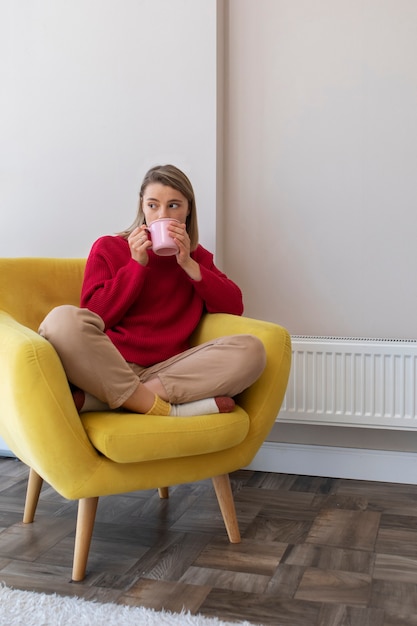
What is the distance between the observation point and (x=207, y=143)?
2385 mm

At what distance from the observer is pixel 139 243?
191 centimetres

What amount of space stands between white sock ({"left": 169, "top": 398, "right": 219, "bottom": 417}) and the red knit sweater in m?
0.28

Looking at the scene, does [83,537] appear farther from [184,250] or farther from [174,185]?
[174,185]

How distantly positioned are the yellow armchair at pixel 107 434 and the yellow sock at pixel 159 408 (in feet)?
0.17

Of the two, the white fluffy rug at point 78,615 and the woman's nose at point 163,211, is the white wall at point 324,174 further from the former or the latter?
the white fluffy rug at point 78,615

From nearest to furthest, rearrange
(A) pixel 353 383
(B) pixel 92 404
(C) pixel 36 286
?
1. (B) pixel 92 404
2. (C) pixel 36 286
3. (A) pixel 353 383

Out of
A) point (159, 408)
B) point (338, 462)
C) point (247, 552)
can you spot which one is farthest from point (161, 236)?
point (338, 462)

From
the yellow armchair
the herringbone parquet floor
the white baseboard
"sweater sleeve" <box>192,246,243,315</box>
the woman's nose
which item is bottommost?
the white baseboard

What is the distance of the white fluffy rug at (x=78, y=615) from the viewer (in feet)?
4.60

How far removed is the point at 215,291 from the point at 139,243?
0.91 feet

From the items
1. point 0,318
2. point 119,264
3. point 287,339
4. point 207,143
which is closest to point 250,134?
point 207,143

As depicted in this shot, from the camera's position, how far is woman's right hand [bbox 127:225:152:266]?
190cm

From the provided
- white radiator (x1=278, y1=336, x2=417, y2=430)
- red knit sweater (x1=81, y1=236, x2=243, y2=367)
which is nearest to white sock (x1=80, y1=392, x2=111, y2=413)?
red knit sweater (x1=81, y1=236, x2=243, y2=367)

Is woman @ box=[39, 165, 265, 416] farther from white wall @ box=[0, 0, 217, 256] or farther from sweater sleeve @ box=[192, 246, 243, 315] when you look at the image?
white wall @ box=[0, 0, 217, 256]
